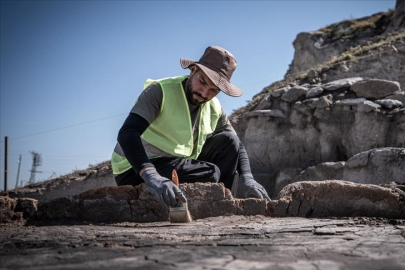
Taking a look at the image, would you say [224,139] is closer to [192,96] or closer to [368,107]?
[192,96]

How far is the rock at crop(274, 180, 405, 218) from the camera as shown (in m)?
2.86

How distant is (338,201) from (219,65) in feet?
4.65

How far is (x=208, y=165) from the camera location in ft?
11.8

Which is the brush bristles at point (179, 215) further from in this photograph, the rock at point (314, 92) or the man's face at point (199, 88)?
the rock at point (314, 92)

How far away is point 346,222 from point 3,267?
6.61 feet

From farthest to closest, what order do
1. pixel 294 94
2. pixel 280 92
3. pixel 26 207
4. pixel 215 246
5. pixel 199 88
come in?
pixel 280 92, pixel 294 94, pixel 199 88, pixel 26 207, pixel 215 246

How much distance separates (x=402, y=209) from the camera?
2.83 m

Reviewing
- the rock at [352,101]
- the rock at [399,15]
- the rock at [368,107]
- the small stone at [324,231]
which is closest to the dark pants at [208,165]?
the small stone at [324,231]

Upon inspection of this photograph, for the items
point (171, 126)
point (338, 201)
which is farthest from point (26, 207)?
point (338, 201)

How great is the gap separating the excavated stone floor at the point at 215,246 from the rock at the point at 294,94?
5.54 metres

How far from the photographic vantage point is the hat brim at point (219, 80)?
Result: 311 cm

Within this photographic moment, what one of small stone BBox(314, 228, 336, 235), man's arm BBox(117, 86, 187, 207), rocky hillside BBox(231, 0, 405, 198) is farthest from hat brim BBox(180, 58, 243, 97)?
rocky hillside BBox(231, 0, 405, 198)

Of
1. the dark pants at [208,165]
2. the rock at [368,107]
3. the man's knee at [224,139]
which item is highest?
the rock at [368,107]

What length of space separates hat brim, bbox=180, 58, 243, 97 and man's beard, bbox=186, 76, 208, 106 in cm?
14
